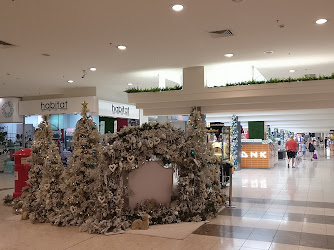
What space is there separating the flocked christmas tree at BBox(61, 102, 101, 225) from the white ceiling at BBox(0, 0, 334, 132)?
6.55 ft

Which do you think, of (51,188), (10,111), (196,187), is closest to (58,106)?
(10,111)

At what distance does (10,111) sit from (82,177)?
12201 millimetres

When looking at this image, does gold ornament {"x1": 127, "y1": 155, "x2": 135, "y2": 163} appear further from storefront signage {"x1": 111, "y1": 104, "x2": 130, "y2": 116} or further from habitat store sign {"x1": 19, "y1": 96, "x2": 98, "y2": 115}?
storefront signage {"x1": 111, "y1": 104, "x2": 130, "y2": 116}

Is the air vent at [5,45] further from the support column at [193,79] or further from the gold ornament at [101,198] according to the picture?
the support column at [193,79]

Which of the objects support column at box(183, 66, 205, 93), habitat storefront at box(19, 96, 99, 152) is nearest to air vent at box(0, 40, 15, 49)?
support column at box(183, 66, 205, 93)

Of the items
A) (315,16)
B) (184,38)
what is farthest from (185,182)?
(315,16)

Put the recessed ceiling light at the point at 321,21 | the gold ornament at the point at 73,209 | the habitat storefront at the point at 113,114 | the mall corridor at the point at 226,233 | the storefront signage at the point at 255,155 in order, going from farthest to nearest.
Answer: the storefront signage at the point at 255,155, the habitat storefront at the point at 113,114, the recessed ceiling light at the point at 321,21, the gold ornament at the point at 73,209, the mall corridor at the point at 226,233

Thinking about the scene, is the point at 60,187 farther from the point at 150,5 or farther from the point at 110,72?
the point at 110,72

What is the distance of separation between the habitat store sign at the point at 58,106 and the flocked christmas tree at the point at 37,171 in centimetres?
620

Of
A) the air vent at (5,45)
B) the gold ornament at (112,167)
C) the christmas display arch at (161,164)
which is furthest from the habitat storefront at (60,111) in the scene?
the gold ornament at (112,167)

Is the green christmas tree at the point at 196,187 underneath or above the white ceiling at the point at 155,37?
underneath

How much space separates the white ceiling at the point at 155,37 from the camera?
214 inches

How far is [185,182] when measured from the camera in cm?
613

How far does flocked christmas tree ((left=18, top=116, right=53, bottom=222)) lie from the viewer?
6.31 metres
